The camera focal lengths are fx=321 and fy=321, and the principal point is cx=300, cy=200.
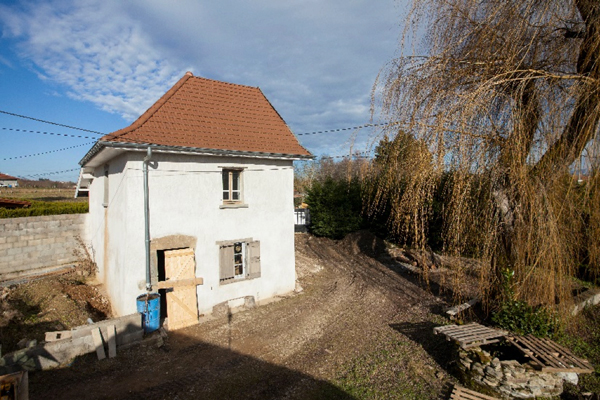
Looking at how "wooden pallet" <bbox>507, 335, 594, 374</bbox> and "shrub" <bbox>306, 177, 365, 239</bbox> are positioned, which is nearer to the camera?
"wooden pallet" <bbox>507, 335, 594, 374</bbox>

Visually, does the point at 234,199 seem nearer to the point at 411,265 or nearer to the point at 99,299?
the point at 99,299

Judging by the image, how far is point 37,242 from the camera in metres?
10.8

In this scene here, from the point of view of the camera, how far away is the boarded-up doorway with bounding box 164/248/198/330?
7805 mm

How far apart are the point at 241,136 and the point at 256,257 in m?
3.56

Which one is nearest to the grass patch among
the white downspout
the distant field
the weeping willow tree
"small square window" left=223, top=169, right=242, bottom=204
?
the weeping willow tree

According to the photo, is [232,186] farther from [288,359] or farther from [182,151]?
[288,359]

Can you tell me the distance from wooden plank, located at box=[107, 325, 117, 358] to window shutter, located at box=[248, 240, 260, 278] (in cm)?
354

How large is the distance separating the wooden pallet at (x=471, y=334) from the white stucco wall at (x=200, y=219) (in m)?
5.16

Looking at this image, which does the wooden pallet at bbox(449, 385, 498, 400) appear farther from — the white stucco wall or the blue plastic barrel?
the blue plastic barrel

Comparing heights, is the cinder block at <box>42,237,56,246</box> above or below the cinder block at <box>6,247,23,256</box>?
above

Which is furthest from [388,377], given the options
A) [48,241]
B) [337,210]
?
[337,210]

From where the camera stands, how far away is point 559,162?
4.27 metres

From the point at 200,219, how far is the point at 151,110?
3284 millimetres

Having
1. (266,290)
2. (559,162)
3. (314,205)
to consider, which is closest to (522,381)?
(559,162)
